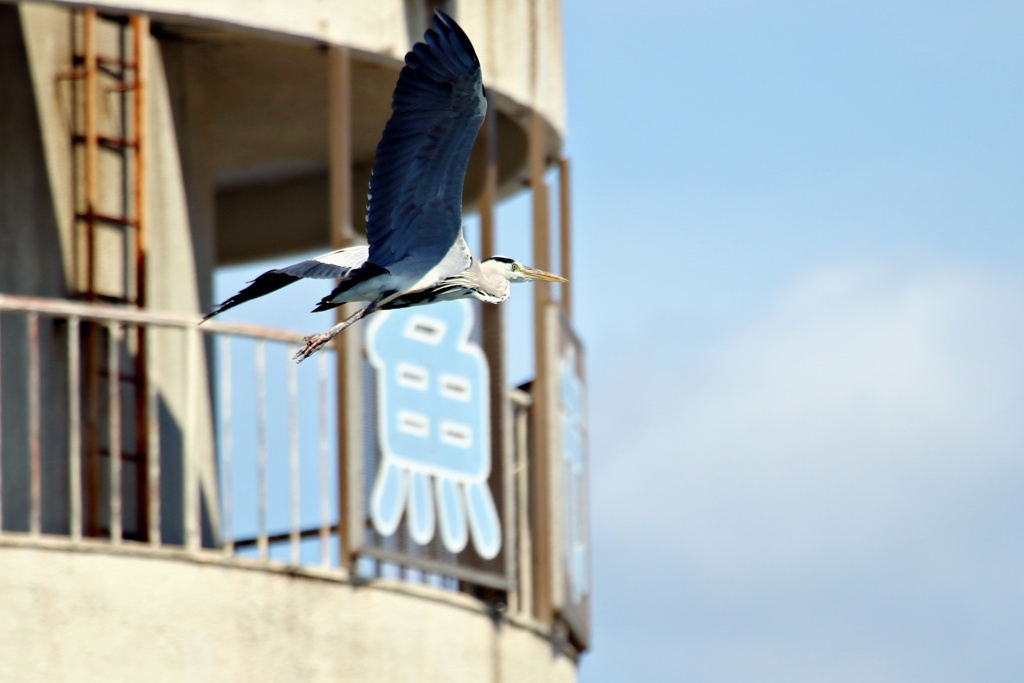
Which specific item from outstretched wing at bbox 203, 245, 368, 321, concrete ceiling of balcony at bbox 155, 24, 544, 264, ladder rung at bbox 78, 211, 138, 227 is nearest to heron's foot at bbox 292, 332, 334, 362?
outstretched wing at bbox 203, 245, 368, 321

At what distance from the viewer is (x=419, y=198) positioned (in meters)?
12.1

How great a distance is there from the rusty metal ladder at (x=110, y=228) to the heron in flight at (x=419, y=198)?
156 inches

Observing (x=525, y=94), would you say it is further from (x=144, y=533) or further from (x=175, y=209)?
(x=144, y=533)

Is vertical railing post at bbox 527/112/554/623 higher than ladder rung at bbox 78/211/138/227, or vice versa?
ladder rung at bbox 78/211/138/227

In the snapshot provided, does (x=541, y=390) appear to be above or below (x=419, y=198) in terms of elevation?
below

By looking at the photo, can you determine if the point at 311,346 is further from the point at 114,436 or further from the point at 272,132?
the point at 272,132

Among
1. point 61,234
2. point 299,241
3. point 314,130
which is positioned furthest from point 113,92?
point 299,241

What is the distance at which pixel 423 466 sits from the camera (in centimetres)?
1600

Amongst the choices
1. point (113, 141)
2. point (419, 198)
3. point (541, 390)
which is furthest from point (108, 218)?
point (419, 198)

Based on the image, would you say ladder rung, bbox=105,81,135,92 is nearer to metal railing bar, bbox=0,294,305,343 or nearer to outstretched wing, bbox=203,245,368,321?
metal railing bar, bbox=0,294,305,343

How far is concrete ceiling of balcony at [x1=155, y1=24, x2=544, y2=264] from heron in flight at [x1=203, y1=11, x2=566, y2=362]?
4.17 meters

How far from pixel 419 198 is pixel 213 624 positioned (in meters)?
3.55

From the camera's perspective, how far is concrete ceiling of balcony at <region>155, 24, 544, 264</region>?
17.6 metres

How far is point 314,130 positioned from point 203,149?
1109 mm
